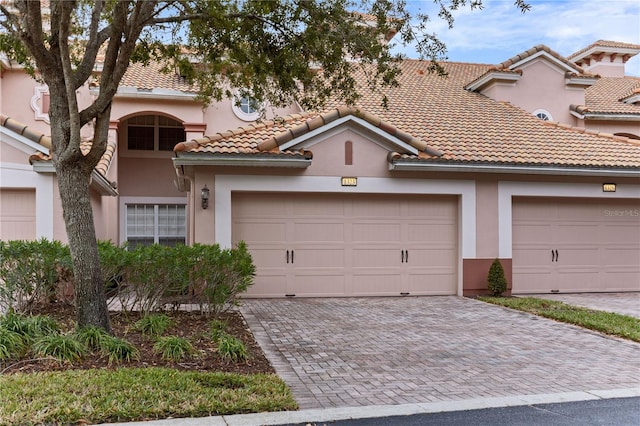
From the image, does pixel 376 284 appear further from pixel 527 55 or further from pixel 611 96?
pixel 611 96

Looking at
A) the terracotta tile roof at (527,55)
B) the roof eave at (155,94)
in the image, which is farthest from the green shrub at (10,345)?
the terracotta tile roof at (527,55)

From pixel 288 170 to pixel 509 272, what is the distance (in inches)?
239

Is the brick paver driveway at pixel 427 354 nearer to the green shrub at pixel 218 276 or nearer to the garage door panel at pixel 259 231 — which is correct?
the green shrub at pixel 218 276

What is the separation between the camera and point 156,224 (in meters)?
19.4

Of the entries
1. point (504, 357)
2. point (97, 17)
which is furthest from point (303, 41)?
point (504, 357)

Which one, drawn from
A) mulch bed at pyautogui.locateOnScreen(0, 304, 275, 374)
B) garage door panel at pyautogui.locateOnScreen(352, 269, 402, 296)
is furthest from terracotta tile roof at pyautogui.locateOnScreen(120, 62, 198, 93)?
mulch bed at pyautogui.locateOnScreen(0, 304, 275, 374)

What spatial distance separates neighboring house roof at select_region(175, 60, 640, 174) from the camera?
42.0 feet

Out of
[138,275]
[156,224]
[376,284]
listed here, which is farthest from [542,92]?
[138,275]

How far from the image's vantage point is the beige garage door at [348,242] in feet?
42.5

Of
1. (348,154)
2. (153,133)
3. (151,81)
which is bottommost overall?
(348,154)

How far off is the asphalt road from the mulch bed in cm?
207

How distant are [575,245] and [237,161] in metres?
9.01

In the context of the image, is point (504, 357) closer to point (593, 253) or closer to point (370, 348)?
point (370, 348)

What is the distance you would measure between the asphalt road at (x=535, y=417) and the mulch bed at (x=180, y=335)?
6.79ft
